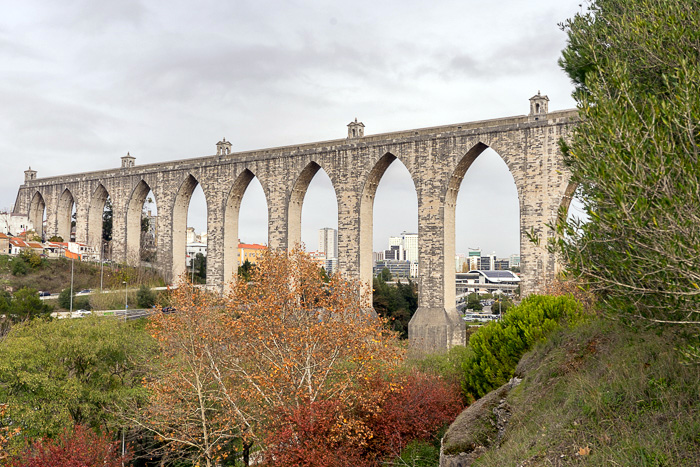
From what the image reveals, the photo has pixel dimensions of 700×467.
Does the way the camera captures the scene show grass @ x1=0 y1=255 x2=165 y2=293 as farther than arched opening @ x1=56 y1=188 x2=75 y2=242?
No

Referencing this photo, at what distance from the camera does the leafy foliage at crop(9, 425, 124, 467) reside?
10.6 meters

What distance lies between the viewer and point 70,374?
48.7ft

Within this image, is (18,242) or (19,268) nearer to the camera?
(19,268)

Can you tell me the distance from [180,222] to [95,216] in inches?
358

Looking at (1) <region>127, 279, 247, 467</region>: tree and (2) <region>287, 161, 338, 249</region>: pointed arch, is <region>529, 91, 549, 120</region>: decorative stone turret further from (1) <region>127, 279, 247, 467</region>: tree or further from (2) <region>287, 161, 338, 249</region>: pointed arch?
(1) <region>127, 279, 247, 467</region>: tree

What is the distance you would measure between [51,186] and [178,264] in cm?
1560

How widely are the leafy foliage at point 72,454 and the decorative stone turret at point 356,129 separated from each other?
53.7ft

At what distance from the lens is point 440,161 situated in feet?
72.4

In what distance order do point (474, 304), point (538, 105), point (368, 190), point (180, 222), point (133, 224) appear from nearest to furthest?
point (538, 105)
point (368, 190)
point (180, 222)
point (133, 224)
point (474, 304)

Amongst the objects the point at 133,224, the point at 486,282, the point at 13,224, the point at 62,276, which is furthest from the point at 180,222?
the point at 486,282

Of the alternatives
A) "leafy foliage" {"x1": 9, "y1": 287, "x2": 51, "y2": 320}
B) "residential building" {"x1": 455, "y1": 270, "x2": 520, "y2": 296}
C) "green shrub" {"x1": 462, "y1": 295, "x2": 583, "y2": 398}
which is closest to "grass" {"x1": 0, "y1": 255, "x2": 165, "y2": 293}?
"leafy foliage" {"x1": 9, "y1": 287, "x2": 51, "y2": 320}

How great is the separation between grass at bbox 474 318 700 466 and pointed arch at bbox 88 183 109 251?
3407 cm

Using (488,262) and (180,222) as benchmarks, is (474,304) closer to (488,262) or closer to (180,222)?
(180,222)

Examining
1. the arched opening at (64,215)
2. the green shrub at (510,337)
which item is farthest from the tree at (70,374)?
the arched opening at (64,215)
